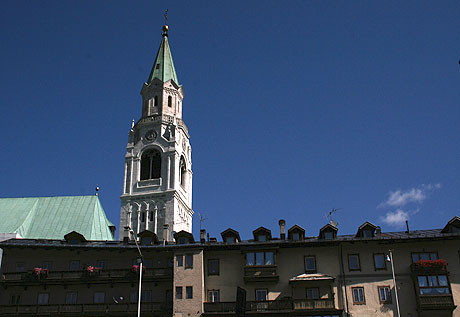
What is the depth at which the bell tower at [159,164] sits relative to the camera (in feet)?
311

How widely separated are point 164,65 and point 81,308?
6060 centimetres

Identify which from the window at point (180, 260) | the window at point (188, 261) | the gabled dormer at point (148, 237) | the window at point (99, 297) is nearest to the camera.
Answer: the window at point (188, 261)

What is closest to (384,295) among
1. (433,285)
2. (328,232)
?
(433,285)

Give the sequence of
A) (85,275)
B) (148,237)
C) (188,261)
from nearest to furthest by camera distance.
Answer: (188,261) < (85,275) < (148,237)

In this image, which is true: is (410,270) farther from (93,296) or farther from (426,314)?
(93,296)

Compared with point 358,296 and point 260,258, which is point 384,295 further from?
point 260,258

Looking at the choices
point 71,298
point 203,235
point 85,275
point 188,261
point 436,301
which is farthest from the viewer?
point 203,235

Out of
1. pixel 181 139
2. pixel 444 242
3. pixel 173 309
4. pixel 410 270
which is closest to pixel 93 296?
pixel 173 309

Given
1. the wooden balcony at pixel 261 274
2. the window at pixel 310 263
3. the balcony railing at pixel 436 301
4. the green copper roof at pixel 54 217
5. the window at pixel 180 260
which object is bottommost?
the balcony railing at pixel 436 301

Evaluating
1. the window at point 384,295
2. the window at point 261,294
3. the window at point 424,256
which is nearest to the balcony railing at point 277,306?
the window at point 261,294

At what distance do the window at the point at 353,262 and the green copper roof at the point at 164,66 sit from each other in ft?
193

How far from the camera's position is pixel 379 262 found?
5791cm

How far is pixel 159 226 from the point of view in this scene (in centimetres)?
9306

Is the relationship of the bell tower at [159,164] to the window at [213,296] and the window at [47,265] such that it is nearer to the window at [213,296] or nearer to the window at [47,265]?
the window at [47,265]
